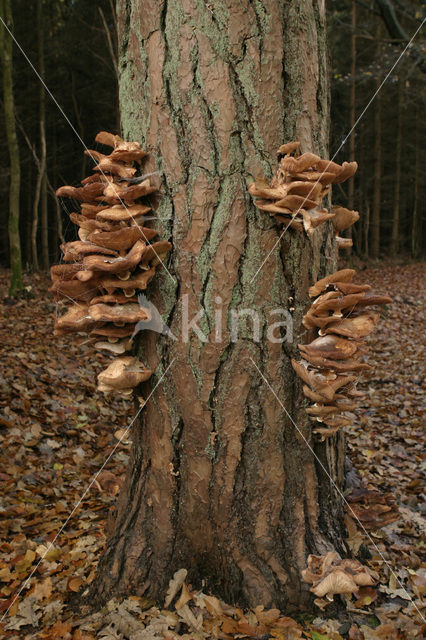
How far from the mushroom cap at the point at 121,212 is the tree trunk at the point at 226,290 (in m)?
0.13

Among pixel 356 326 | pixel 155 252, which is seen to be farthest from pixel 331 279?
pixel 155 252

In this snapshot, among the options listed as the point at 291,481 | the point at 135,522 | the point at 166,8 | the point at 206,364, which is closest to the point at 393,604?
the point at 291,481

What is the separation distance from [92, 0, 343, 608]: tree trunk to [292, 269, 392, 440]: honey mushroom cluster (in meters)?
0.16

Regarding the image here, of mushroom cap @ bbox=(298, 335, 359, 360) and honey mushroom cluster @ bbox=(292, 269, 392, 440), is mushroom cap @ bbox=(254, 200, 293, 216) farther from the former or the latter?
mushroom cap @ bbox=(298, 335, 359, 360)

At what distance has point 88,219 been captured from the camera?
6.88 ft

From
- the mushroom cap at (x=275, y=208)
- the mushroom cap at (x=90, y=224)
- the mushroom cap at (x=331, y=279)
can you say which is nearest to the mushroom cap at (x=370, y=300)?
the mushroom cap at (x=331, y=279)

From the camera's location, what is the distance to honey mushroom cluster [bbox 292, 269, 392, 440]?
186 centimetres

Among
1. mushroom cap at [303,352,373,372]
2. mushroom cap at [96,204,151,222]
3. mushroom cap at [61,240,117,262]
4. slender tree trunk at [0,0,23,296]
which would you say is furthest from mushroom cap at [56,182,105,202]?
slender tree trunk at [0,0,23,296]

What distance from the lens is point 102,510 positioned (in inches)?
128

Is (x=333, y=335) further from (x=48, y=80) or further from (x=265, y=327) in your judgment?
(x=48, y=80)

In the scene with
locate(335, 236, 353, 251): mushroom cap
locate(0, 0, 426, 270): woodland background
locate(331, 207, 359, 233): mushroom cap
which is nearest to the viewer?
locate(331, 207, 359, 233): mushroom cap

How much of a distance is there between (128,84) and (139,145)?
355 mm

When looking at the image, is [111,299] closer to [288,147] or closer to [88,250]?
[88,250]

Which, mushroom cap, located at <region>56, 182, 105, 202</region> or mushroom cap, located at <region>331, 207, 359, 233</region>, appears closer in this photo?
mushroom cap, located at <region>56, 182, 105, 202</region>
